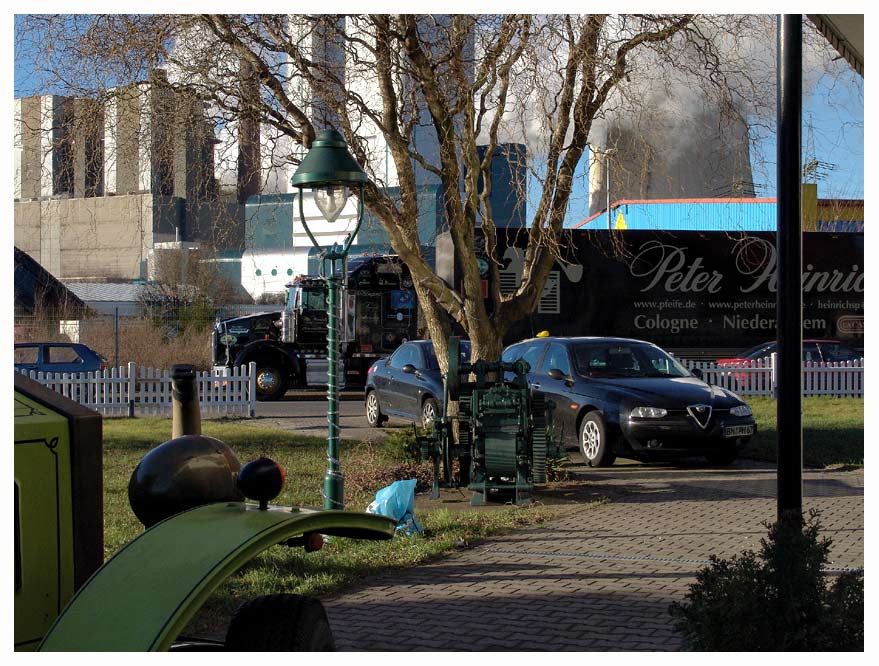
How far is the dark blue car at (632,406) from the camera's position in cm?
1248

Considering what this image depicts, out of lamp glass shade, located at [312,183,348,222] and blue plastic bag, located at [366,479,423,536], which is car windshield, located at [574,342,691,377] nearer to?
blue plastic bag, located at [366,479,423,536]

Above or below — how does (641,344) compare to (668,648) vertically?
above

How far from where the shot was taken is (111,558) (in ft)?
12.0

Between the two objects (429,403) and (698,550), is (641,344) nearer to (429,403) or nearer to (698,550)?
(429,403)

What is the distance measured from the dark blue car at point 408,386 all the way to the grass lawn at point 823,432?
15.8ft

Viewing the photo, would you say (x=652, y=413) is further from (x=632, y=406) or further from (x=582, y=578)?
(x=582, y=578)

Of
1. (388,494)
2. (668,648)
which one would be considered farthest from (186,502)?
(388,494)

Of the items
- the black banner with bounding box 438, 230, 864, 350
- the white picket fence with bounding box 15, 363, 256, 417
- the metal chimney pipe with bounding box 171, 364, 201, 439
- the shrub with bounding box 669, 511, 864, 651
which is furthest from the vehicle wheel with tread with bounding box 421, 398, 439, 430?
the shrub with bounding box 669, 511, 864, 651

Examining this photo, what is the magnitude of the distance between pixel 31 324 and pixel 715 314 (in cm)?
1978

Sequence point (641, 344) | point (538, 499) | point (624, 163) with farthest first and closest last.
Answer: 1. point (641, 344)
2. point (624, 163)
3. point (538, 499)

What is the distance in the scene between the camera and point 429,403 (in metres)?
16.3

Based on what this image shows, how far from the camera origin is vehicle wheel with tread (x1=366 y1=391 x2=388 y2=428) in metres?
18.4

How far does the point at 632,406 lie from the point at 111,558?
9541 millimetres

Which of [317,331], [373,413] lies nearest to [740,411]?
[373,413]
